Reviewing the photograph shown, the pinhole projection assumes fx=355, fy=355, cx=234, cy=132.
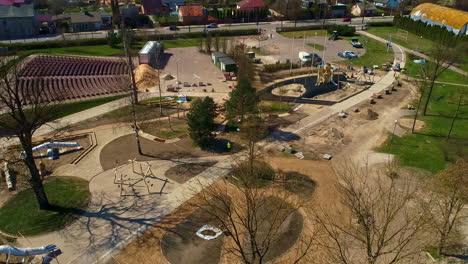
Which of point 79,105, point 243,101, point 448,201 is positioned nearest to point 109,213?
point 243,101

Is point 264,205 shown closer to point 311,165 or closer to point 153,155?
point 311,165

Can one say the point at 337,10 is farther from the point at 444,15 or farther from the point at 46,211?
the point at 46,211

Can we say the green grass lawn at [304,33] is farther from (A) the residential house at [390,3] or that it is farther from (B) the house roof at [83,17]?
(B) the house roof at [83,17]

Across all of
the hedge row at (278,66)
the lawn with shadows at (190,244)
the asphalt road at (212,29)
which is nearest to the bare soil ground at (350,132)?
the lawn with shadows at (190,244)

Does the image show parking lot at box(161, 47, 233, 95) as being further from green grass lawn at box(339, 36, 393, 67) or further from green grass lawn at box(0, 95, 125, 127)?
green grass lawn at box(339, 36, 393, 67)

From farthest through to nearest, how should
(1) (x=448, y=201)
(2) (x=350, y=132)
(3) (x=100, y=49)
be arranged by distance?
(3) (x=100, y=49), (2) (x=350, y=132), (1) (x=448, y=201)

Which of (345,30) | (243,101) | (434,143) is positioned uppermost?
(345,30)

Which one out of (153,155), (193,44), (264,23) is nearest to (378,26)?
(264,23)
